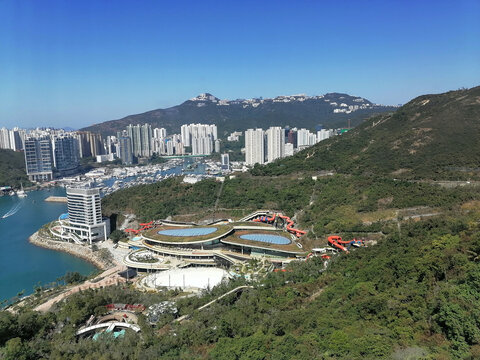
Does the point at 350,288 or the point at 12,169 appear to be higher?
the point at 350,288

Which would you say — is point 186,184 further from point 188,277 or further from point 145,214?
point 188,277

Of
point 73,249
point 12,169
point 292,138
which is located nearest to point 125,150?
point 12,169

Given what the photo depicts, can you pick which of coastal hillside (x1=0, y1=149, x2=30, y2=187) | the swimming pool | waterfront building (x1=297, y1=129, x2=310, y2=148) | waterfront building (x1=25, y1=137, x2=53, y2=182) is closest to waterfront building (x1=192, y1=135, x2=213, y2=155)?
waterfront building (x1=297, y1=129, x2=310, y2=148)

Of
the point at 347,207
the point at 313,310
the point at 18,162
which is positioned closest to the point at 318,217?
the point at 347,207

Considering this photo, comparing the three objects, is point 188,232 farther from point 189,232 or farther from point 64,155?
point 64,155

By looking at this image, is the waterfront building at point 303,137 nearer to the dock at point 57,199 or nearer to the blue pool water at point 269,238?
the dock at point 57,199

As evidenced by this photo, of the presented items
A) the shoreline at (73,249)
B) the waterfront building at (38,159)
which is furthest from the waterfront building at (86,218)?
the waterfront building at (38,159)
